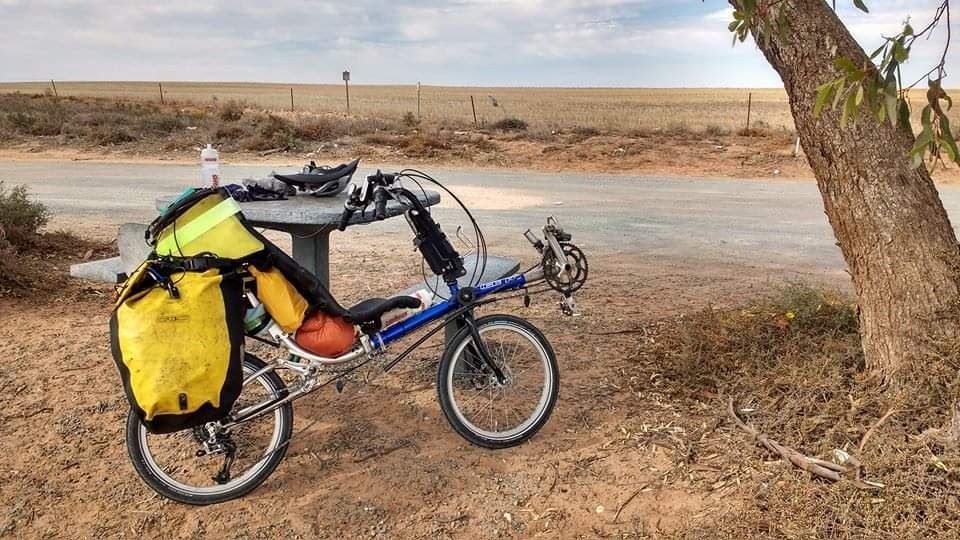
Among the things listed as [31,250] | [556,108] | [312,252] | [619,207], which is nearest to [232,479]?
[312,252]

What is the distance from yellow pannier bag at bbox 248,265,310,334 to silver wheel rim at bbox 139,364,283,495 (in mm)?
275

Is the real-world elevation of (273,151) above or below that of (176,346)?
below

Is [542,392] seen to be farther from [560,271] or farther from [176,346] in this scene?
[176,346]

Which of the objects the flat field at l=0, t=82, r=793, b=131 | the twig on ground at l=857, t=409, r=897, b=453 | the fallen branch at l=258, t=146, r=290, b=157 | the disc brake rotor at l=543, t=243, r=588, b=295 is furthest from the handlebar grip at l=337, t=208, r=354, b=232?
the flat field at l=0, t=82, r=793, b=131

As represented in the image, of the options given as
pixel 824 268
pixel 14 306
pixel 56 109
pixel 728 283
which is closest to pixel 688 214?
pixel 824 268

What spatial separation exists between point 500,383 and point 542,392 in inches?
8.5

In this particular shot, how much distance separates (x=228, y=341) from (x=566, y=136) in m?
18.3

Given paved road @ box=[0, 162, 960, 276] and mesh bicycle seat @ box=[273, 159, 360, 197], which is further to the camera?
paved road @ box=[0, 162, 960, 276]

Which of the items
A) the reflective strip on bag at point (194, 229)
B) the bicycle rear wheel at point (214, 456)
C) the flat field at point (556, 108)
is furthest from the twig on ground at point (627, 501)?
the flat field at point (556, 108)

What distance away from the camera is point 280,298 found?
3078mm

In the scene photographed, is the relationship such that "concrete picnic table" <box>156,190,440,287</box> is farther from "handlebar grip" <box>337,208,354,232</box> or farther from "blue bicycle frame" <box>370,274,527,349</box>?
"blue bicycle frame" <box>370,274,527,349</box>

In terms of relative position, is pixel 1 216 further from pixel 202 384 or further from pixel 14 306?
pixel 202 384

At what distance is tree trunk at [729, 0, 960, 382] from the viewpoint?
3.51 m


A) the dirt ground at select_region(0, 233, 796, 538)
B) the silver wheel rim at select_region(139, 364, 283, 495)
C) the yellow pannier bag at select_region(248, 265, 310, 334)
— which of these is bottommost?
the dirt ground at select_region(0, 233, 796, 538)
